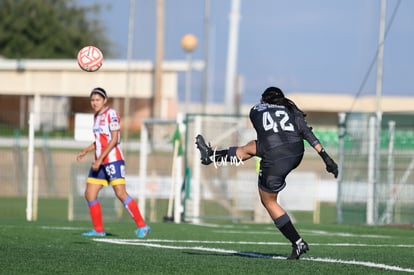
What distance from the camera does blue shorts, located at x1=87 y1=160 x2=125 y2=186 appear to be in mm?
15102

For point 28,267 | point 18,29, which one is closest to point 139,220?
point 28,267

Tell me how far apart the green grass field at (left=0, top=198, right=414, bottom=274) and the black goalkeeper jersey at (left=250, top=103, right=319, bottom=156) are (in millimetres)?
1238

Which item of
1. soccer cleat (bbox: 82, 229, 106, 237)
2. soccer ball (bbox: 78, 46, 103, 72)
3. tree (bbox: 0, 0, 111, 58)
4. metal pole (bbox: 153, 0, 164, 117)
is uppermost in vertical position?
tree (bbox: 0, 0, 111, 58)

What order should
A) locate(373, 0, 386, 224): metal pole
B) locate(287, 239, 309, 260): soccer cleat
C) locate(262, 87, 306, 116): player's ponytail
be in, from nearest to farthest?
locate(287, 239, 309, 260): soccer cleat < locate(262, 87, 306, 116): player's ponytail < locate(373, 0, 386, 224): metal pole

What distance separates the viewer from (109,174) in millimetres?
15133

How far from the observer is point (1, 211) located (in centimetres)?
3253

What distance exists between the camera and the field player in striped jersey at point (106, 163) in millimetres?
15039

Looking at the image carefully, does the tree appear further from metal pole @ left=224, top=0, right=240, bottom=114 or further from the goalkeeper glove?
the goalkeeper glove

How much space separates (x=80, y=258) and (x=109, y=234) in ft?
16.1

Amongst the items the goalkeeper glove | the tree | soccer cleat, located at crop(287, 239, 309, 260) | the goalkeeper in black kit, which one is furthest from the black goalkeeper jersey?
the tree

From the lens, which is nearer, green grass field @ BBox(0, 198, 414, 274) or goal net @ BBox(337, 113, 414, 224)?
green grass field @ BBox(0, 198, 414, 274)

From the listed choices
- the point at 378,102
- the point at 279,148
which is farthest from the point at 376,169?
the point at 279,148

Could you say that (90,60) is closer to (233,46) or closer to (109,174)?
(109,174)

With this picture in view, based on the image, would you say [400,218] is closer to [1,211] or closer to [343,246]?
[343,246]
